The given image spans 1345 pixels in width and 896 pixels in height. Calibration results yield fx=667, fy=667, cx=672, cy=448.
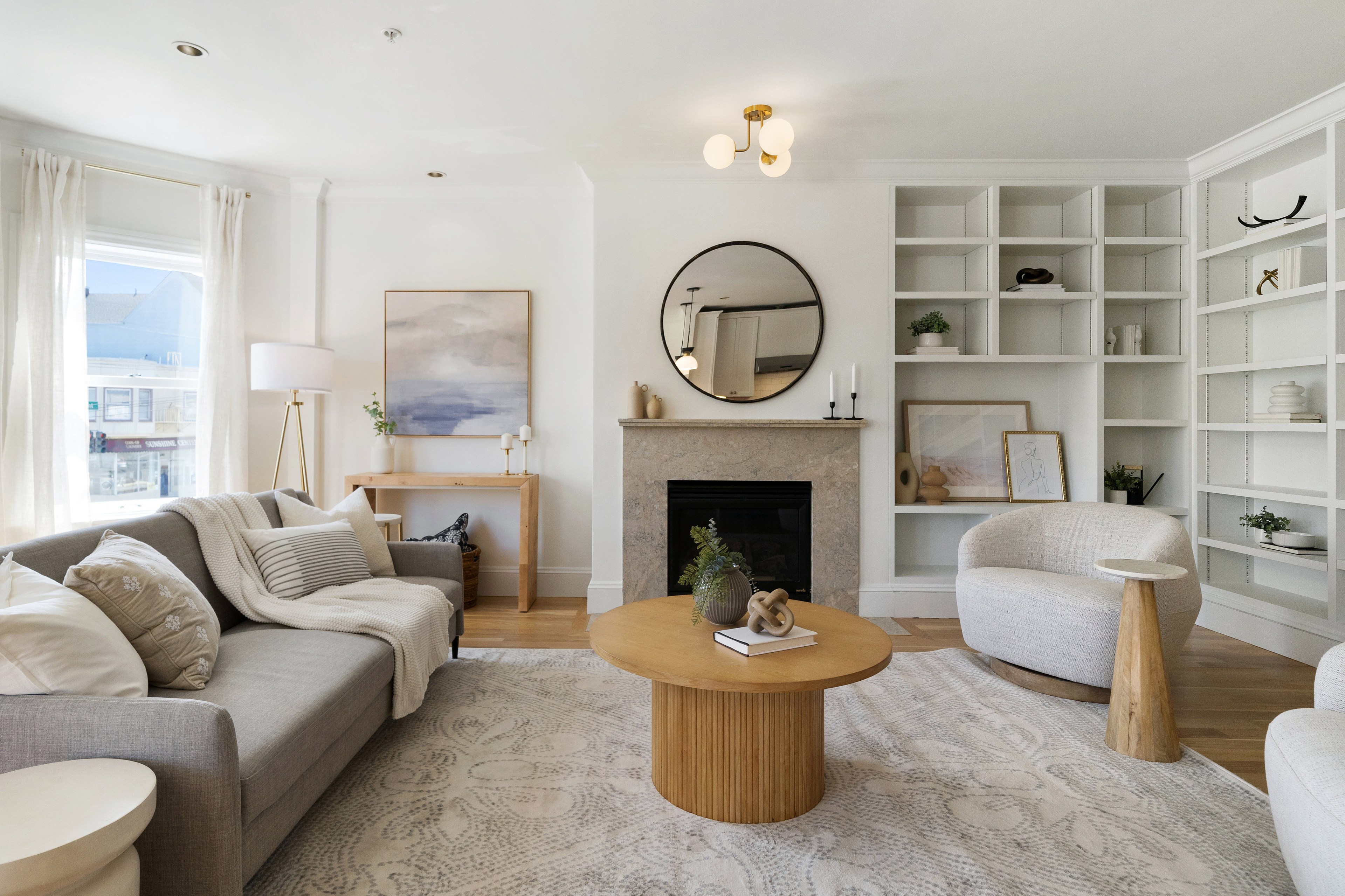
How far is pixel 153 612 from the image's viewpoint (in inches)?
65.6

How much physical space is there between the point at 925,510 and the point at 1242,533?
5.99ft

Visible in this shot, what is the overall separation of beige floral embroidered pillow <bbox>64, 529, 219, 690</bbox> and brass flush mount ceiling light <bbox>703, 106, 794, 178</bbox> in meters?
2.50

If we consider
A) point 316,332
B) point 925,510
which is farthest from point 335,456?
point 925,510

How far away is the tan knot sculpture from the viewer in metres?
1.91

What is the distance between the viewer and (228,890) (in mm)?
1316

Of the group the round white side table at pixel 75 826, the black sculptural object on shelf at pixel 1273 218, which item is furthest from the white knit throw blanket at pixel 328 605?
the black sculptural object on shelf at pixel 1273 218

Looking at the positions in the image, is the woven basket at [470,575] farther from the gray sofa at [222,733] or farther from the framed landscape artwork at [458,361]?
the gray sofa at [222,733]

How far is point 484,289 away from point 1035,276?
3.39 m

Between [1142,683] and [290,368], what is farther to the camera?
[290,368]

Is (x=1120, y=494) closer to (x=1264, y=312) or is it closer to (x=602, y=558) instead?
(x=1264, y=312)

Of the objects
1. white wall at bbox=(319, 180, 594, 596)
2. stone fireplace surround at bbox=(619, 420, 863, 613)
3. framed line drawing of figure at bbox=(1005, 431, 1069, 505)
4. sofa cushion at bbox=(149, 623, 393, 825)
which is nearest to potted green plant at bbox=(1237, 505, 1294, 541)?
framed line drawing of figure at bbox=(1005, 431, 1069, 505)

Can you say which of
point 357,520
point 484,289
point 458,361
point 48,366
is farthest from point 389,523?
point 48,366

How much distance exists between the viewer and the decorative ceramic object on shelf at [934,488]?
12.8ft

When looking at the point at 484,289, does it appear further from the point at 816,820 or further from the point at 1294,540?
the point at 1294,540
